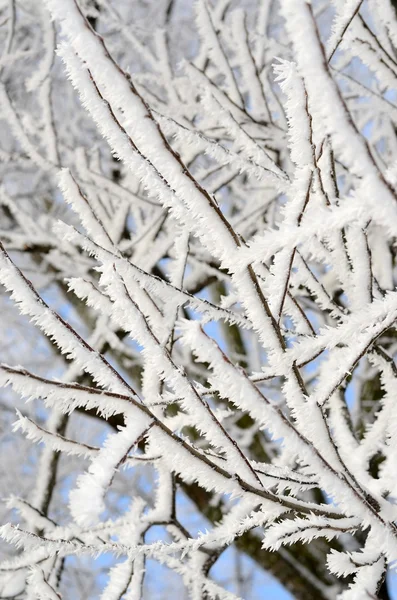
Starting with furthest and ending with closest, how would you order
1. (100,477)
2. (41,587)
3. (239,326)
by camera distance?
(41,587), (239,326), (100,477)

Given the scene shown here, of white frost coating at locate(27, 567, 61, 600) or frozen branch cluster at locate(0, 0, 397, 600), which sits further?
white frost coating at locate(27, 567, 61, 600)

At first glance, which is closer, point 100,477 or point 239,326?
point 100,477

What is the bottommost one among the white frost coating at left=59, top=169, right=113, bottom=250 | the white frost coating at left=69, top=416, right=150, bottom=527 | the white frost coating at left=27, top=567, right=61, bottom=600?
the white frost coating at left=27, top=567, right=61, bottom=600

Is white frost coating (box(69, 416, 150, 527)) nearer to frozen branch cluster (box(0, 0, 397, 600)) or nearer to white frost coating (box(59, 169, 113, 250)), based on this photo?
frozen branch cluster (box(0, 0, 397, 600))

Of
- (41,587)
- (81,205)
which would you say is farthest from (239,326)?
(41,587)

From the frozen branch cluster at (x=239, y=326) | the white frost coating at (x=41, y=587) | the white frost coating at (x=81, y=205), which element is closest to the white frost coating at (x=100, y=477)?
the frozen branch cluster at (x=239, y=326)

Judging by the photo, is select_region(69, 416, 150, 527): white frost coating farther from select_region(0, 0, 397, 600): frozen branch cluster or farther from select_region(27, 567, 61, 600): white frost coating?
select_region(27, 567, 61, 600): white frost coating

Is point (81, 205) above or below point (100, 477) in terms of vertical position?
above

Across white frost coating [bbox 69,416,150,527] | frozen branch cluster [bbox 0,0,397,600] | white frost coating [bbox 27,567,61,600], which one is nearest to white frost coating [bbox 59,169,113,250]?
frozen branch cluster [bbox 0,0,397,600]

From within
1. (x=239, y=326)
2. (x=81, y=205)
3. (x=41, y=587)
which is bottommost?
(x=41, y=587)

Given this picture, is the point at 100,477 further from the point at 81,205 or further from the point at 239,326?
the point at 81,205

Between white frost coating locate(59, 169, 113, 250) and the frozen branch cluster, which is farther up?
white frost coating locate(59, 169, 113, 250)

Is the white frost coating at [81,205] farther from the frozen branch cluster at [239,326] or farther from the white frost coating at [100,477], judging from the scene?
the white frost coating at [100,477]

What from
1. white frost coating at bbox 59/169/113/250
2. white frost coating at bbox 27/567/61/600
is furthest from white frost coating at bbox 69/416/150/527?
white frost coating at bbox 27/567/61/600
